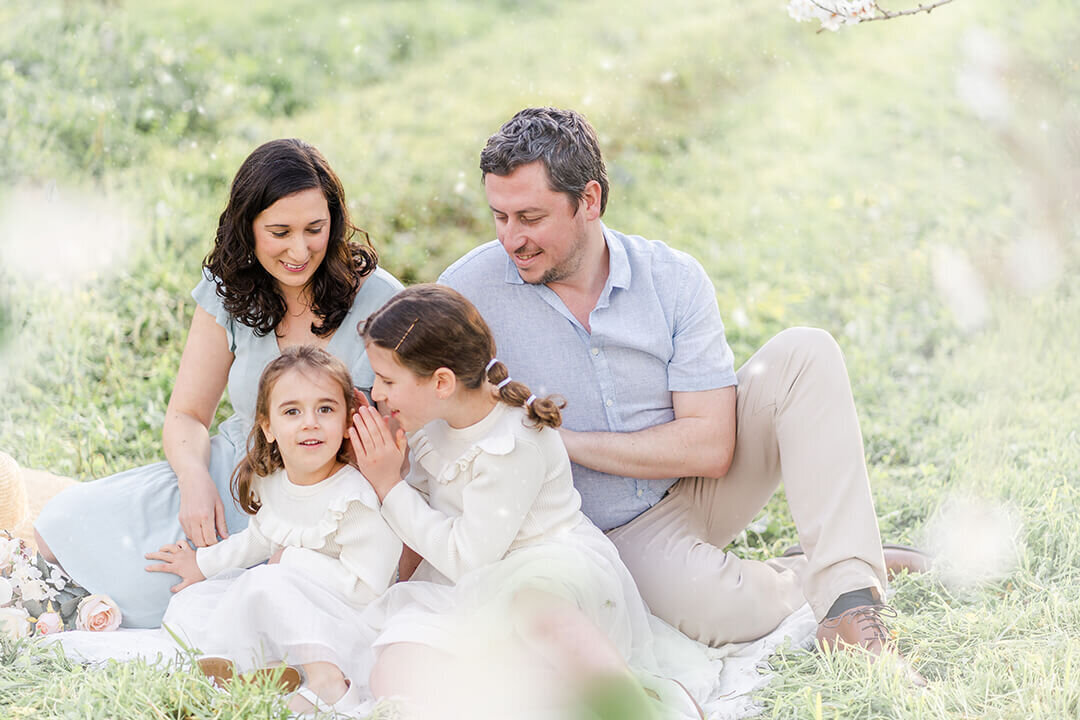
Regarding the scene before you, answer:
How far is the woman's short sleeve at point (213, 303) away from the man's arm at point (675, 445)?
3.34 feet

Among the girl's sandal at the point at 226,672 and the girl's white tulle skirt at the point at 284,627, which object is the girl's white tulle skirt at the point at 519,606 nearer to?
the girl's white tulle skirt at the point at 284,627

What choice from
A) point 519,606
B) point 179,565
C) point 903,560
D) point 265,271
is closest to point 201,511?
point 179,565

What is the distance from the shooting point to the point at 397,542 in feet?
9.15

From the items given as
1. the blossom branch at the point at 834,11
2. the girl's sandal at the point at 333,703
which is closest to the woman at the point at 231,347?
the girl's sandal at the point at 333,703

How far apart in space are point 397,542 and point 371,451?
0.84ft

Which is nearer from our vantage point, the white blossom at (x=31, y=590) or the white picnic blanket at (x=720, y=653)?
the white picnic blanket at (x=720, y=653)

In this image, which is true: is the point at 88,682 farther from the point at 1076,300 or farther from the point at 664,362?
the point at 1076,300

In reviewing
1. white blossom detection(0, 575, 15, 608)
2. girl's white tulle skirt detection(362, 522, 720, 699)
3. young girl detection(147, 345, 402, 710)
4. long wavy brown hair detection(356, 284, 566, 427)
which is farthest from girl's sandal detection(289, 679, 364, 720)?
white blossom detection(0, 575, 15, 608)

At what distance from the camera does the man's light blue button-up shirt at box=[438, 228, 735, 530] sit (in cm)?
311

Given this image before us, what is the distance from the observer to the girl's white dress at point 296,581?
2.61m

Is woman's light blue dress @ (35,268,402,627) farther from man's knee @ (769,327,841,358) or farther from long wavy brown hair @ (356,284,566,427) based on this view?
man's knee @ (769,327,841,358)

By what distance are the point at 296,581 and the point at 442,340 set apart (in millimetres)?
674

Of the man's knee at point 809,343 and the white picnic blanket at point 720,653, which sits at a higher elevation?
the man's knee at point 809,343

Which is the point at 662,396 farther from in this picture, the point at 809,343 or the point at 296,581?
the point at 296,581
